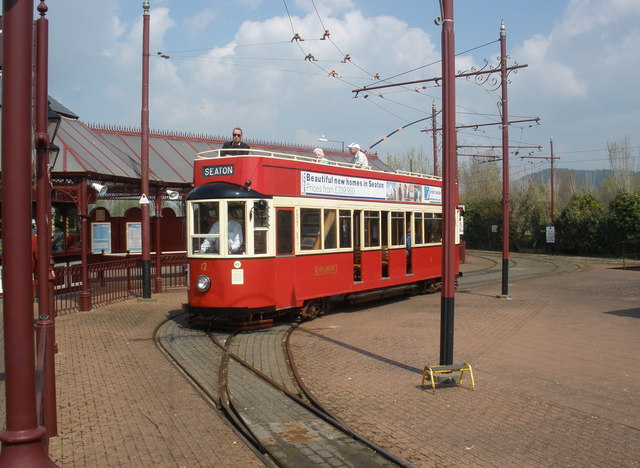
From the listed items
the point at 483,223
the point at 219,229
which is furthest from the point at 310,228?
the point at 483,223

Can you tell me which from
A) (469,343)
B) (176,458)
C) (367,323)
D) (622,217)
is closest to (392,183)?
(367,323)

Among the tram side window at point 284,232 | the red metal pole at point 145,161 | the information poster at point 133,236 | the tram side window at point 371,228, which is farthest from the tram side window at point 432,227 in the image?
the information poster at point 133,236

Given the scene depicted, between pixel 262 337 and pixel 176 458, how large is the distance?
6.13 meters

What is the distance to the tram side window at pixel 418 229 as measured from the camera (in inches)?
686

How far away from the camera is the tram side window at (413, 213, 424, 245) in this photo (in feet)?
57.1

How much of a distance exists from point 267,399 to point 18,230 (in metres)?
4.78

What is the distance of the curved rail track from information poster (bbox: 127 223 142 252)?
9.89 metres

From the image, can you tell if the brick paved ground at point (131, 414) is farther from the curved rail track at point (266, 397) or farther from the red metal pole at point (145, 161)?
the red metal pole at point (145, 161)

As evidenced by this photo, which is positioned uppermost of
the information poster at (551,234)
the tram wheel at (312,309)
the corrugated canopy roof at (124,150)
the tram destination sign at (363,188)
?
the corrugated canopy roof at (124,150)

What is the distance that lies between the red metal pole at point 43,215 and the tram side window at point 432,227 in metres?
12.8

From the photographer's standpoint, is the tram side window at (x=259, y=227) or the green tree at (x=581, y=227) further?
the green tree at (x=581, y=227)

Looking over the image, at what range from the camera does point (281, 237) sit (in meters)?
12.4

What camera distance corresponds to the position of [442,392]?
25.8 feet

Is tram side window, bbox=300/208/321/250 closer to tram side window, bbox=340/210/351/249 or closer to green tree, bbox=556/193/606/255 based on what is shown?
tram side window, bbox=340/210/351/249
